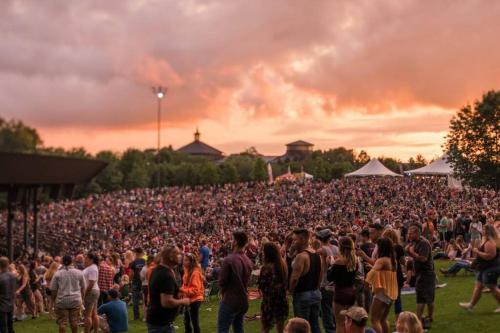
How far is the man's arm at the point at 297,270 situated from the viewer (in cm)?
848

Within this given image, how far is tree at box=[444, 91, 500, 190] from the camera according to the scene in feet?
150

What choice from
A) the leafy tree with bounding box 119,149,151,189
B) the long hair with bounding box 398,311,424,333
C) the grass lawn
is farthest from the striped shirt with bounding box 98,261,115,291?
the leafy tree with bounding box 119,149,151,189

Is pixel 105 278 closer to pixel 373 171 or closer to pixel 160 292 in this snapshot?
pixel 160 292

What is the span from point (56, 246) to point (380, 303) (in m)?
33.7

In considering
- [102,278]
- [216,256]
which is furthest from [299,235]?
[216,256]

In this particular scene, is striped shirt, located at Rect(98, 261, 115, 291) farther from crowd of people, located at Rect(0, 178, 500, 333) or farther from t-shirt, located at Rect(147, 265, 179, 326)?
t-shirt, located at Rect(147, 265, 179, 326)

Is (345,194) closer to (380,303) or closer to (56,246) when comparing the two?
(56,246)

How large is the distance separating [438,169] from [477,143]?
3789 mm

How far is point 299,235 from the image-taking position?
28.0 ft

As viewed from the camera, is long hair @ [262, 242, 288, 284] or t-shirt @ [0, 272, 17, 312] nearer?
long hair @ [262, 242, 288, 284]

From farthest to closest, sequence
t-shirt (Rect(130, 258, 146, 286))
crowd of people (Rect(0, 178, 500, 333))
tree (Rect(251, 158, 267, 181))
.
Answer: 1. tree (Rect(251, 158, 267, 181))
2. t-shirt (Rect(130, 258, 146, 286))
3. crowd of people (Rect(0, 178, 500, 333))

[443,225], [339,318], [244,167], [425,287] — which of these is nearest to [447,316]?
[425,287]

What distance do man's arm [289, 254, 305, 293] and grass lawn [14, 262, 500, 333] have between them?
2.86 meters

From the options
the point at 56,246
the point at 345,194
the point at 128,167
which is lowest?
the point at 56,246
